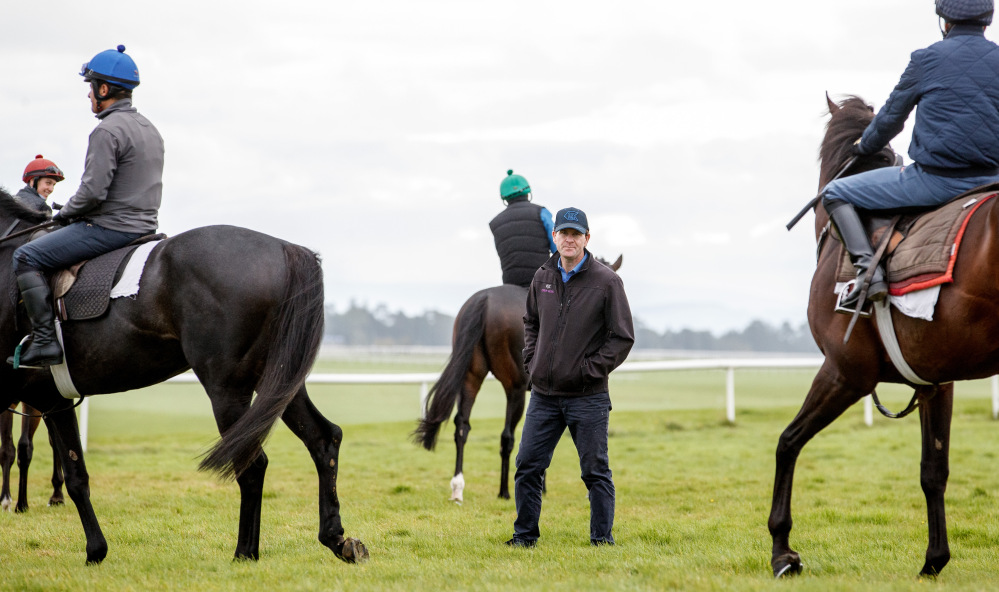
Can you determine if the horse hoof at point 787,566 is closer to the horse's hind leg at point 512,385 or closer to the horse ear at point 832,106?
the horse ear at point 832,106

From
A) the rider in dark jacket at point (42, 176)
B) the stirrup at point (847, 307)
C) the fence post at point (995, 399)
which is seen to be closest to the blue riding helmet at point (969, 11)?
the stirrup at point (847, 307)

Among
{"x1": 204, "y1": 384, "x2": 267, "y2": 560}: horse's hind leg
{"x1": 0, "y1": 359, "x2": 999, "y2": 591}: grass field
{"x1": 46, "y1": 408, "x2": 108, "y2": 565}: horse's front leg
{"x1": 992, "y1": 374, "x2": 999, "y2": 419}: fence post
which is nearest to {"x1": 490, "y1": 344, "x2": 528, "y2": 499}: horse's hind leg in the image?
{"x1": 0, "y1": 359, "x2": 999, "y2": 591}: grass field

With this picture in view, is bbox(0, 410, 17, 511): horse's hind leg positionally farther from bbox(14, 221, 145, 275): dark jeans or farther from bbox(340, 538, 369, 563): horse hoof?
bbox(340, 538, 369, 563): horse hoof

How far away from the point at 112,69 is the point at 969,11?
15.0 ft

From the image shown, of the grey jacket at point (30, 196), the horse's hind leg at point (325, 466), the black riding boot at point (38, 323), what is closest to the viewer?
the black riding boot at point (38, 323)

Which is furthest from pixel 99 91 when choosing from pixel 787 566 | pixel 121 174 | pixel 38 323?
pixel 787 566

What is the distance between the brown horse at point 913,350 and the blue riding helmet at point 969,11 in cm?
94

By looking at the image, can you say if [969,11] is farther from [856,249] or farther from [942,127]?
[856,249]

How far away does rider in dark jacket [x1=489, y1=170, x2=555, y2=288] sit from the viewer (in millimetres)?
8555

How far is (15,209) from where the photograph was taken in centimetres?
577

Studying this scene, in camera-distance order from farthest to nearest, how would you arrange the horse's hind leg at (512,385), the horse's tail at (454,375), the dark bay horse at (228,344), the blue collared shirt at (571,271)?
1. the horse's hind leg at (512,385)
2. the horse's tail at (454,375)
3. the blue collared shirt at (571,271)
4. the dark bay horse at (228,344)

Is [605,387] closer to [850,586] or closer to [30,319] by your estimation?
[850,586]

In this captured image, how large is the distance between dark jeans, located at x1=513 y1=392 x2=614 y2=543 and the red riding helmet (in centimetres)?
449

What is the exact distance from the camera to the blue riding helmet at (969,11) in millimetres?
4320
